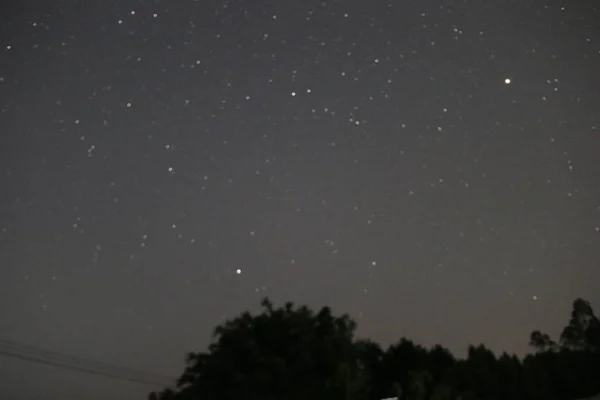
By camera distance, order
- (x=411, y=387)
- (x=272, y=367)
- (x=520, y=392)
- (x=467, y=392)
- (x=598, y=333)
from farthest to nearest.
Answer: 1. (x=598, y=333)
2. (x=520, y=392)
3. (x=467, y=392)
4. (x=411, y=387)
5. (x=272, y=367)

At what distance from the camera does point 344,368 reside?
54.4 ft

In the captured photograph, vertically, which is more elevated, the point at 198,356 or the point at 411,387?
the point at 198,356

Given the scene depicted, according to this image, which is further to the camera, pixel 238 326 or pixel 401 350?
pixel 401 350

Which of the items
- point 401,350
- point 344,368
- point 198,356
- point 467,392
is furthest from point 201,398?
point 401,350

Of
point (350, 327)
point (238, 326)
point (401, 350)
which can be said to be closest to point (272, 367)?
point (238, 326)

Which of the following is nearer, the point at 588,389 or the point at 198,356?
the point at 198,356

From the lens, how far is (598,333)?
30016 mm

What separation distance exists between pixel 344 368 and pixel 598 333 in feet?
58.1

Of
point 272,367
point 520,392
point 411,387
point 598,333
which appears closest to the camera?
point 272,367

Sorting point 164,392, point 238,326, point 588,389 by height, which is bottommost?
point 588,389

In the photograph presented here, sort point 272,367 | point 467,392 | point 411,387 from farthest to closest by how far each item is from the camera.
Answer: point 467,392 < point 411,387 < point 272,367

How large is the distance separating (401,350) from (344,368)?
8.28 meters

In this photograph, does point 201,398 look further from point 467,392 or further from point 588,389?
point 588,389

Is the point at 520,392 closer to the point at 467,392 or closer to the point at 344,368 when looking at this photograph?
the point at 467,392
